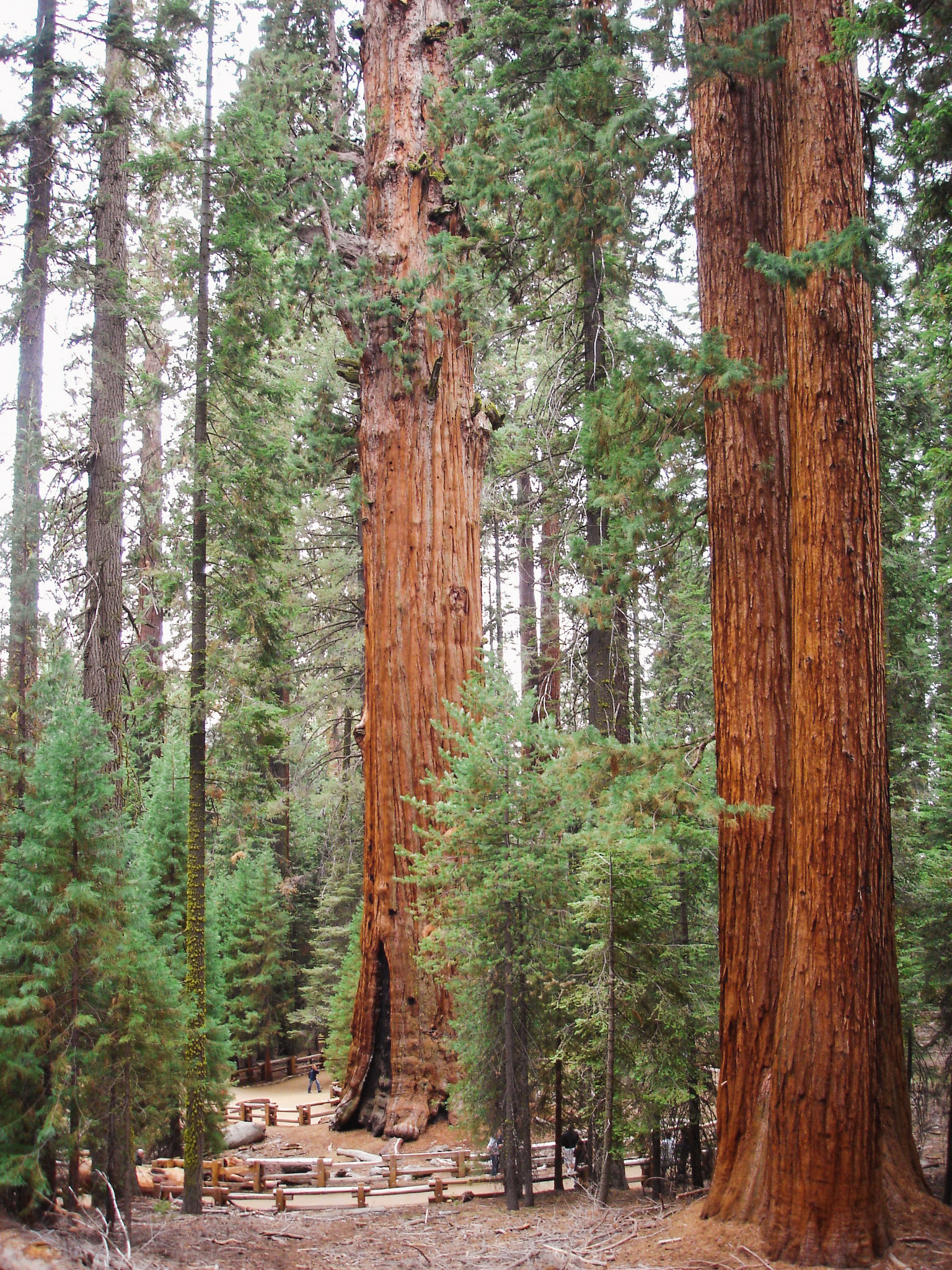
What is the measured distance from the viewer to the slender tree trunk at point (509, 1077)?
855cm

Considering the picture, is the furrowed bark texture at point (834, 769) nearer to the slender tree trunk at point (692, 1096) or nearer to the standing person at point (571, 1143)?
the slender tree trunk at point (692, 1096)

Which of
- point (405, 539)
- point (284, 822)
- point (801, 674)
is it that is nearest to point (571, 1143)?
point (405, 539)

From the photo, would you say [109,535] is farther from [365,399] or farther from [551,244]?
[551,244]

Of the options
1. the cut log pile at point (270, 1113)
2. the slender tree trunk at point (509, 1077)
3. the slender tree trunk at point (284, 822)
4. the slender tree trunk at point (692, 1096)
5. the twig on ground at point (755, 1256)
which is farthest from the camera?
the slender tree trunk at point (284, 822)

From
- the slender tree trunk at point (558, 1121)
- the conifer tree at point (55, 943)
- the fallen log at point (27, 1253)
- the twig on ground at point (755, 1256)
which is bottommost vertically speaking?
the slender tree trunk at point (558, 1121)

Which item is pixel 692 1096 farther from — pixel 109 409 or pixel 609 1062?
pixel 109 409

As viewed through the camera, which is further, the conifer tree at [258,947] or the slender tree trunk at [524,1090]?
the conifer tree at [258,947]

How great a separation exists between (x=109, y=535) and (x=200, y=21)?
18.2ft

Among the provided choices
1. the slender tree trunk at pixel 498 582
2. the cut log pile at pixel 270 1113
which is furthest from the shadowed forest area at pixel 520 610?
the slender tree trunk at pixel 498 582

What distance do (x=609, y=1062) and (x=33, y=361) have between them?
9700 millimetres

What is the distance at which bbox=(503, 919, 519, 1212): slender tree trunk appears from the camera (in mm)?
8555

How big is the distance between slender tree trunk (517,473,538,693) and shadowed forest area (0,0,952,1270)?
46cm

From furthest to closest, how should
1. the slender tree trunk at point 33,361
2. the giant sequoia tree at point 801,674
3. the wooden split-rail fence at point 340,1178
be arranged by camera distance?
1. the slender tree trunk at point 33,361
2. the wooden split-rail fence at point 340,1178
3. the giant sequoia tree at point 801,674

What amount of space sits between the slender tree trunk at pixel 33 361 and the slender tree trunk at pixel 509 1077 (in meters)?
5.56
